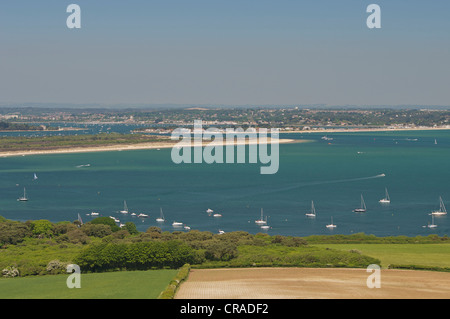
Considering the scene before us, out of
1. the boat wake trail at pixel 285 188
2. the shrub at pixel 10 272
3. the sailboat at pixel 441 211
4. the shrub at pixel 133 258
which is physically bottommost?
the boat wake trail at pixel 285 188

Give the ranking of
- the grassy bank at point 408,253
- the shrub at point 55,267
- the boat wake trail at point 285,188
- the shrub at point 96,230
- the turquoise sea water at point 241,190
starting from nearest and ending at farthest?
the shrub at point 55,267, the grassy bank at point 408,253, the shrub at point 96,230, the turquoise sea water at point 241,190, the boat wake trail at point 285,188

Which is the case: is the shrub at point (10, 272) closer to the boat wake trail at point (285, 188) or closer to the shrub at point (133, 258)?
the shrub at point (133, 258)

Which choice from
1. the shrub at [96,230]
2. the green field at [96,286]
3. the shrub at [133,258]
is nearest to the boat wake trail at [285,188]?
the shrub at [96,230]

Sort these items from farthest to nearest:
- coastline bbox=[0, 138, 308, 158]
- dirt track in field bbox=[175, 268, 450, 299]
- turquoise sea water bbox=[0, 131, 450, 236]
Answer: coastline bbox=[0, 138, 308, 158] → turquoise sea water bbox=[0, 131, 450, 236] → dirt track in field bbox=[175, 268, 450, 299]

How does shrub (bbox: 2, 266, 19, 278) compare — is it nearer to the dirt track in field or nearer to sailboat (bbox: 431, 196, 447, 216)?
the dirt track in field

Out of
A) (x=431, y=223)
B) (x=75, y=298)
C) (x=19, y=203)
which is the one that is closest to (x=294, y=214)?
(x=431, y=223)

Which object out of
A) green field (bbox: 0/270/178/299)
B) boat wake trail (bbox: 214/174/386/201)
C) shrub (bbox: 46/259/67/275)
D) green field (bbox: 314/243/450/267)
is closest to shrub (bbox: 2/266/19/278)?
green field (bbox: 0/270/178/299)

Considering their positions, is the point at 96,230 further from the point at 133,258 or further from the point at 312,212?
the point at 312,212
